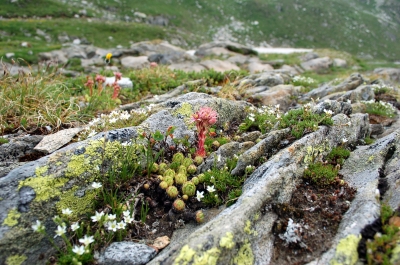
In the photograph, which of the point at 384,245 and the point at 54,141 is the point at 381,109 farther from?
the point at 54,141

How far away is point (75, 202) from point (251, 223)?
254 cm

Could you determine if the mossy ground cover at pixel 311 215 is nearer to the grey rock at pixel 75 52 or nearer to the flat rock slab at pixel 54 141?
the flat rock slab at pixel 54 141

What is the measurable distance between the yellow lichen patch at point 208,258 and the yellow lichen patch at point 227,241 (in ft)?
0.31

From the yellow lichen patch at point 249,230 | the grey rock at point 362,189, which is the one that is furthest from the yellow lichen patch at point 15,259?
the grey rock at point 362,189

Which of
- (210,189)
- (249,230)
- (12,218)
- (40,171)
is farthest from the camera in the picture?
(210,189)

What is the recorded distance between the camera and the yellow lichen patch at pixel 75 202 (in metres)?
4.23

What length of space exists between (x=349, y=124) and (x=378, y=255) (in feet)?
11.2

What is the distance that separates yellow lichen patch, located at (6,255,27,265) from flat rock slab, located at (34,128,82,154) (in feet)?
7.77

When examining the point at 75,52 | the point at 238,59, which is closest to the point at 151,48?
the point at 75,52

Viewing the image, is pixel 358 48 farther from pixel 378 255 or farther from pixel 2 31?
pixel 378 255

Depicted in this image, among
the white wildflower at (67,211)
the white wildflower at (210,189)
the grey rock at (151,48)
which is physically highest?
the white wildflower at (210,189)

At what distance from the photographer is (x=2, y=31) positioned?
44812 millimetres

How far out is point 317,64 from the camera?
30.8m

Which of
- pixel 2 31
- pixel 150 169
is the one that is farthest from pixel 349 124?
pixel 2 31
